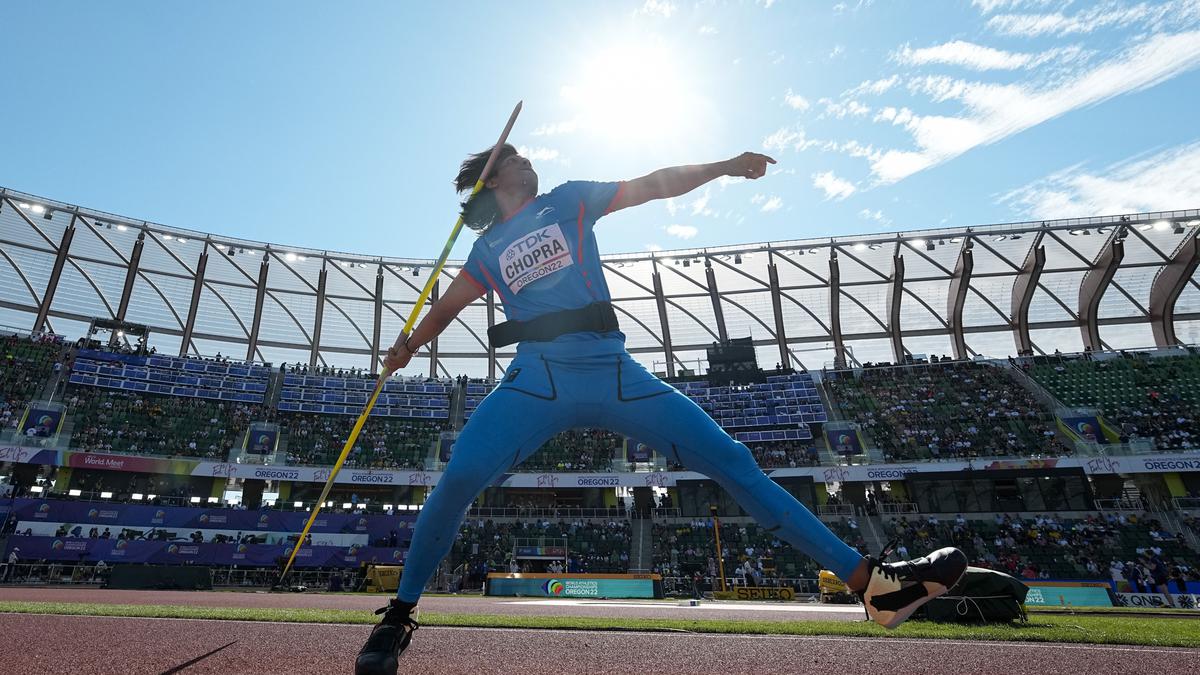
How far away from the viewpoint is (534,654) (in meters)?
4.18

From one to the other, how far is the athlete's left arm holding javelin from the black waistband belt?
300 mm

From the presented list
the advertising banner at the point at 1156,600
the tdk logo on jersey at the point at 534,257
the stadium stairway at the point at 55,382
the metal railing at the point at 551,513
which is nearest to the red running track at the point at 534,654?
the tdk logo on jersey at the point at 534,257

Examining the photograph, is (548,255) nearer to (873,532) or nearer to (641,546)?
(641,546)

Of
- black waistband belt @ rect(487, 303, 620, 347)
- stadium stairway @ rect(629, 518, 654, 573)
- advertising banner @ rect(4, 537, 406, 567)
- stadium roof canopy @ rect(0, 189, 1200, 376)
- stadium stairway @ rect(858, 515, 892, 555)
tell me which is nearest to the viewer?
black waistband belt @ rect(487, 303, 620, 347)

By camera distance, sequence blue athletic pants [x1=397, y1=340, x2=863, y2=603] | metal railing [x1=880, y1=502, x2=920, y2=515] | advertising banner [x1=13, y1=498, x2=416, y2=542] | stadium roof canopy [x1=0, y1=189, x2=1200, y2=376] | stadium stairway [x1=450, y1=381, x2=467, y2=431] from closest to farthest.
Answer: blue athletic pants [x1=397, y1=340, x2=863, y2=603]
advertising banner [x1=13, y1=498, x2=416, y2=542]
metal railing [x1=880, y1=502, x2=920, y2=515]
stadium roof canopy [x1=0, y1=189, x2=1200, y2=376]
stadium stairway [x1=450, y1=381, x2=467, y2=431]

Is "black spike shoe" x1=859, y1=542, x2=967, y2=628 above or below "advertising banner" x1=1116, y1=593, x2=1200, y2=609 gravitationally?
above

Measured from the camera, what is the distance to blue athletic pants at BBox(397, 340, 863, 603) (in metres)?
2.73

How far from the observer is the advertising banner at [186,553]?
2295 cm

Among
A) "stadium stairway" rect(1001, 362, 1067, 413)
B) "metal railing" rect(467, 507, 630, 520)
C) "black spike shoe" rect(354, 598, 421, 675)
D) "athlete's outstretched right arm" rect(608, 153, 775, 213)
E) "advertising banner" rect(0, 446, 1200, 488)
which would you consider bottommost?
"black spike shoe" rect(354, 598, 421, 675)

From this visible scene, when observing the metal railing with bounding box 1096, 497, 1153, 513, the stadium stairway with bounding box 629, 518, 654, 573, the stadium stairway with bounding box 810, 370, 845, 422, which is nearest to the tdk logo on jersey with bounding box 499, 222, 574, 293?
the stadium stairway with bounding box 629, 518, 654, 573

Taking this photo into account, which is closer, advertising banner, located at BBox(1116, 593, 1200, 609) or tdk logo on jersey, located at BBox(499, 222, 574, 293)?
tdk logo on jersey, located at BBox(499, 222, 574, 293)

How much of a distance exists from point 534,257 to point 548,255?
77 mm

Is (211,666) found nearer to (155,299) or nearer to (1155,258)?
(155,299)

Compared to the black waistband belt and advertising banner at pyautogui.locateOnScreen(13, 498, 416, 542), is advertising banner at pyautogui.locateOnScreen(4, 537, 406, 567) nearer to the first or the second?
advertising banner at pyautogui.locateOnScreen(13, 498, 416, 542)
